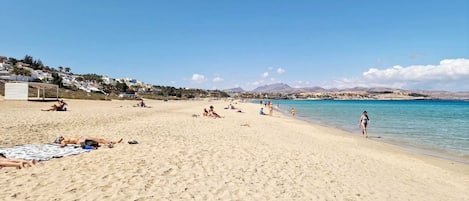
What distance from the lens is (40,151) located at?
24.3ft

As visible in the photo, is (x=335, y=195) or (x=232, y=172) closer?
(x=335, y=195)

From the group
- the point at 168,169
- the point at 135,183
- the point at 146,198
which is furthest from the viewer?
the point at 168,169

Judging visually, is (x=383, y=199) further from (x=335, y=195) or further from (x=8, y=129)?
(x=8, y=129)

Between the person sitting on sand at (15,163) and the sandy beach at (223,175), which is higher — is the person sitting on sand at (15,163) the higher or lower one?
the higher one

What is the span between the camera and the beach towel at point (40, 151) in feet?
22.2

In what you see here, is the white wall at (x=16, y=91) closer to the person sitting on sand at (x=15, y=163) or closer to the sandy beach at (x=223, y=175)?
the sandy beach at (x=223, y=175)

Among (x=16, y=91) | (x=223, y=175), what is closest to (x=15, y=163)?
(x=223, y=175)

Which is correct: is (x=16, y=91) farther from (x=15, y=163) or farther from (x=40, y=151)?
(x=15, y=163)

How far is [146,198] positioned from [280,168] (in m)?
3.57

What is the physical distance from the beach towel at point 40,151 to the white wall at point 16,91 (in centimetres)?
2682

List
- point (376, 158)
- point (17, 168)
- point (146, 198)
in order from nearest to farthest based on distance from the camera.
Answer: point (146, 198)
point (17, 168)
point (376, 158)

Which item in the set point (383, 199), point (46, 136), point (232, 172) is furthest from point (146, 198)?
point (46, 136)

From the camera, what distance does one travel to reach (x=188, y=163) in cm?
698

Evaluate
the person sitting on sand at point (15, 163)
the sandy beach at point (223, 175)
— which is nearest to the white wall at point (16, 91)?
the sandy beach at point (223, 175)
